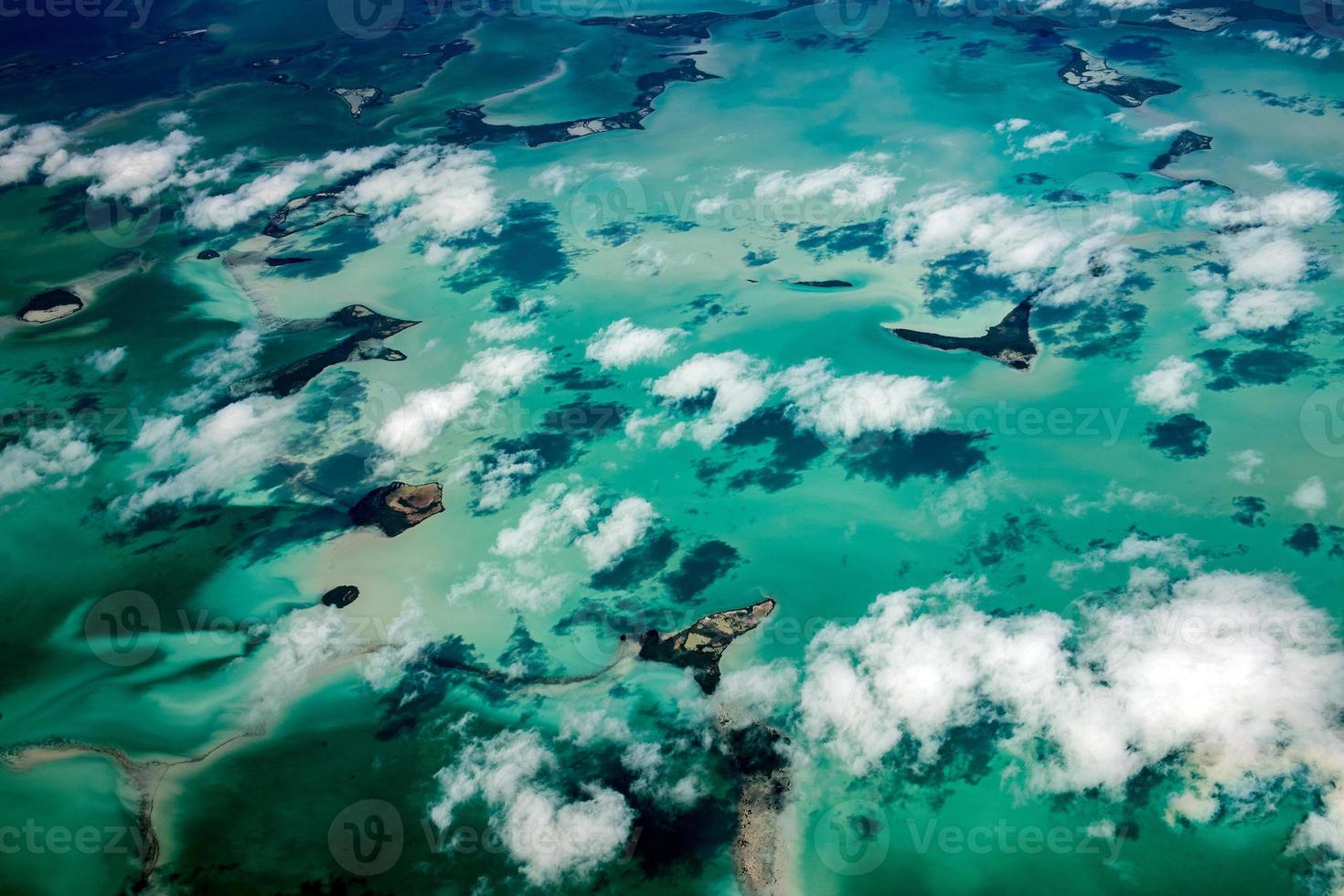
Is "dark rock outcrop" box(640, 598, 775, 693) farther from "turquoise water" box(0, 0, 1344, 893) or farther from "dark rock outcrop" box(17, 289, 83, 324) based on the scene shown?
"dark rock outcrop" box(17, 289, 83, 324)

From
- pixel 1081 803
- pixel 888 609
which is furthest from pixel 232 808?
pixel 1081 803

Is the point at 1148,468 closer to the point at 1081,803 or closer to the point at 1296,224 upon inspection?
the point at 1081,803

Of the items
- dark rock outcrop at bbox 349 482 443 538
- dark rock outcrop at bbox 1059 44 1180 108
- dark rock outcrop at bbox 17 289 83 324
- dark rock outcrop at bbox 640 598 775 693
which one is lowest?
dark rock outcrop at bbox 640 598 775 693

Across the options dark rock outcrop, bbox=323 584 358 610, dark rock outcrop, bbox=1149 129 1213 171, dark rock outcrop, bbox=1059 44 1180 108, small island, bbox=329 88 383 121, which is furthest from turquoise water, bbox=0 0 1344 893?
small island, bbox=329 88 383 121

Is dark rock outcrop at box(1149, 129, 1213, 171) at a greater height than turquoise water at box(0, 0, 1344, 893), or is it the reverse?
dark rock outcrop at box(1149, 129, 1213, 171)

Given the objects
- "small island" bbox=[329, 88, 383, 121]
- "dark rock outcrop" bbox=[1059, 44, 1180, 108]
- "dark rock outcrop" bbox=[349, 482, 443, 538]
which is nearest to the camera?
"dark rock outcrop" bbox=[349, 482, 443, 538]

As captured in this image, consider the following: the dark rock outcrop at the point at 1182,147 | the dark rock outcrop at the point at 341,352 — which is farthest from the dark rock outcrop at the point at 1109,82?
the dark rock outcrop at the point at 341,352

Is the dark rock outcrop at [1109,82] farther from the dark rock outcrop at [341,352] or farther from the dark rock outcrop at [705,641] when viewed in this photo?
the dark rock outcrop at [341,352]
